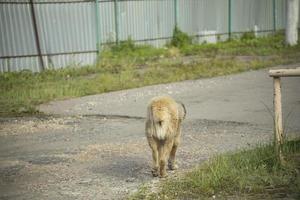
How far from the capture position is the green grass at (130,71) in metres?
13.5

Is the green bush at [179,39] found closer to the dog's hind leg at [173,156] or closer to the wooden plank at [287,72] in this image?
the dog's hind leg at [173,156]

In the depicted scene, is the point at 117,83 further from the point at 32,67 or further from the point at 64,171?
the point at 64,171

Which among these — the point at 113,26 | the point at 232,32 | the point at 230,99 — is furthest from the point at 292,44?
the point at 230,99

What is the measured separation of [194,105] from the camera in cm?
1213

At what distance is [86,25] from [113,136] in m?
9.30

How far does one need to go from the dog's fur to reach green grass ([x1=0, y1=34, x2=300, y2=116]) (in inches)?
202

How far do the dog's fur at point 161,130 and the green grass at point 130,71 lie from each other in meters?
5.13

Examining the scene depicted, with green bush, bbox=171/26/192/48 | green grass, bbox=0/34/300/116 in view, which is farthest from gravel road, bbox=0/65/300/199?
green bush, bbox=171/26/192/48

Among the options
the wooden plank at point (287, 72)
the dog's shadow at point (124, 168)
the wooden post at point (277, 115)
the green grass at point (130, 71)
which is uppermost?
the wooden plank at point (287, 72)

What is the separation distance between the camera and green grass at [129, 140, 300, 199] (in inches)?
250

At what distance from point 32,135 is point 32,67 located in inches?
287

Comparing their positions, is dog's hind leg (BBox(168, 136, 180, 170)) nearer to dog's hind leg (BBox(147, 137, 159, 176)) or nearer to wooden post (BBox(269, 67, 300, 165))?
dog's hind leg (BBox(147, 137, 159, 176))

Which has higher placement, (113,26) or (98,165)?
(113,26)

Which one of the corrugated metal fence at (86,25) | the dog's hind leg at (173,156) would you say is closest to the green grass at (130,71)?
the corrugated metal fence at (86,25)
